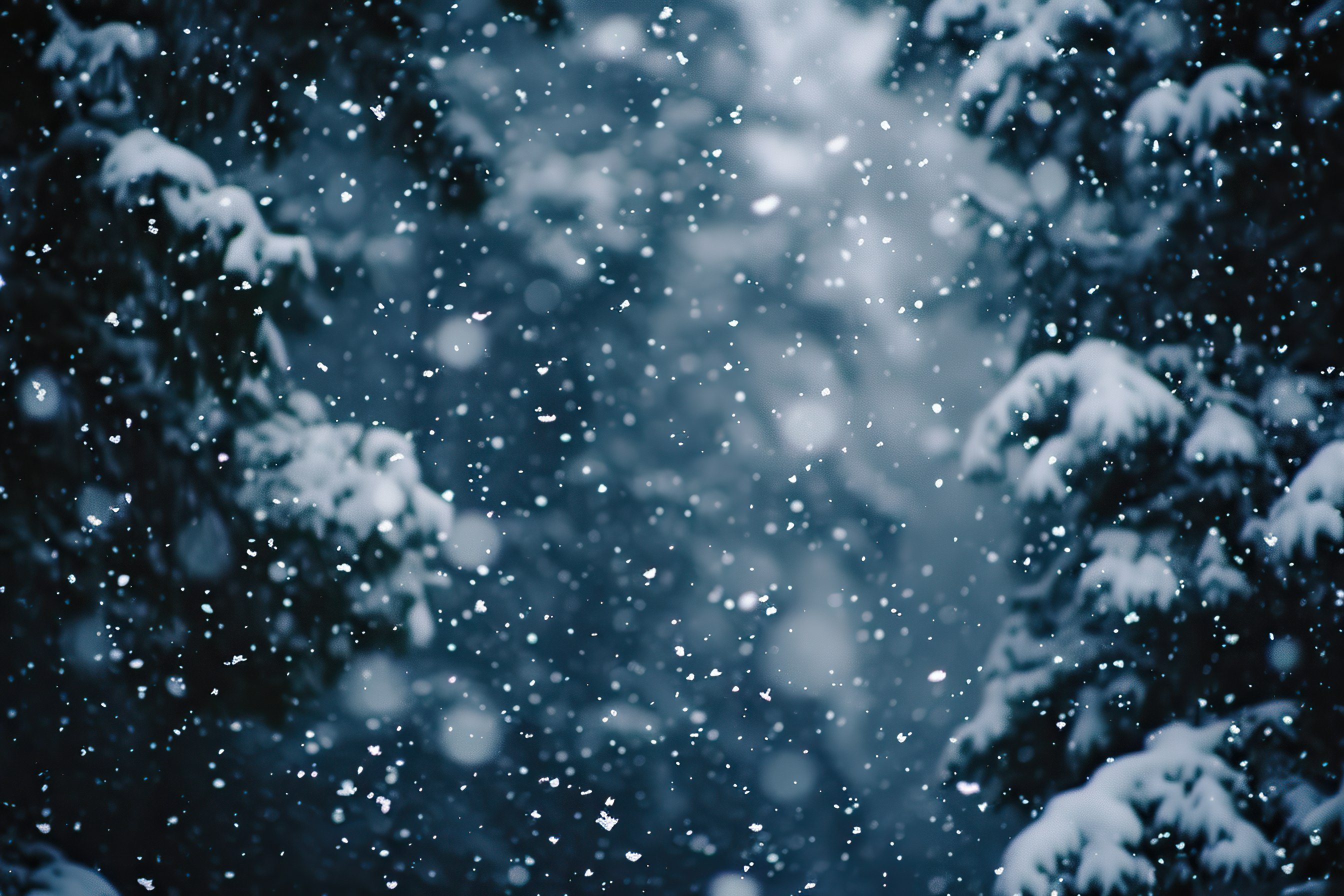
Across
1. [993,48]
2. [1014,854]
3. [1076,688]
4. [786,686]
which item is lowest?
[1014,854]

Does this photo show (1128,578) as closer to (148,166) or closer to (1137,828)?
(1137,828)

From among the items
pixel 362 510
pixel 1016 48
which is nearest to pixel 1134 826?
pixel 362 510

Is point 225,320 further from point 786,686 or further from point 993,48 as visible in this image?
point 786,686

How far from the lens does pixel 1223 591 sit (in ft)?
10.7

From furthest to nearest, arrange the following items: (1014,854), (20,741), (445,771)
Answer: (445,771)
(20,741)
(1014,854)

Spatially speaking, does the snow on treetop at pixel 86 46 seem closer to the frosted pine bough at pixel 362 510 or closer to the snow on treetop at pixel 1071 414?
the frosted pine bough at pixel 362 510

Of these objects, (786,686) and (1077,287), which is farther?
(786,686)

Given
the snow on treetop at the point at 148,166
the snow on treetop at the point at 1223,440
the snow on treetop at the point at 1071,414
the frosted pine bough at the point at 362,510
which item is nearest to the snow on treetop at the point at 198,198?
the snow on treetop at the point at 148,166

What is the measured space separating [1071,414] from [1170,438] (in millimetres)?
365

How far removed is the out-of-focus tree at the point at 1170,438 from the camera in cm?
296

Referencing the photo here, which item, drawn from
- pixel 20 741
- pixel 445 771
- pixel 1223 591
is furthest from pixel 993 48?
pixel 20 741

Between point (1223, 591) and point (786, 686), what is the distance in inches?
161

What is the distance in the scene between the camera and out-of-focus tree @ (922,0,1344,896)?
296cm

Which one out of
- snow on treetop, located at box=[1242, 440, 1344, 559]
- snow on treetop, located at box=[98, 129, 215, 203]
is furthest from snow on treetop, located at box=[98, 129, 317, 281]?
snow on treetop, located at box=[1242, 440, 1344, 559]
